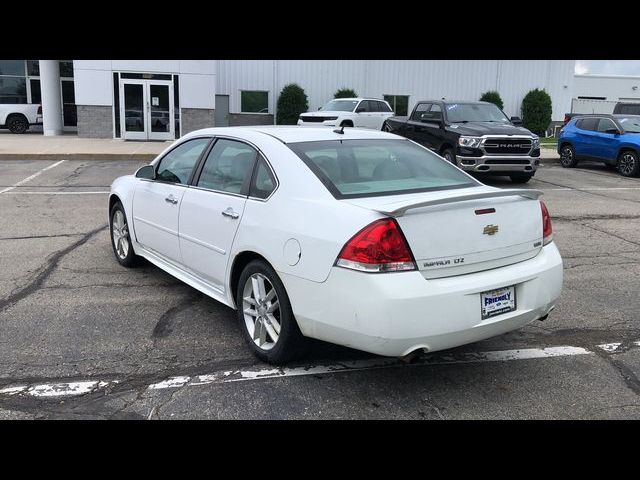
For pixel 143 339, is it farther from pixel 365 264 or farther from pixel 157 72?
pixel 157 72

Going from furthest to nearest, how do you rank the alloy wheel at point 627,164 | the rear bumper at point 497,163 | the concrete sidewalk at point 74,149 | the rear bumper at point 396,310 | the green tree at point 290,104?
the green tree at point 290,104 < the concrete sidewalk at point 74,149 < the alloy wheel at point 627,164 < the rear bumper at point 497,163 < the rear bumper at point 396,310

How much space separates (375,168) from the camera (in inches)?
171

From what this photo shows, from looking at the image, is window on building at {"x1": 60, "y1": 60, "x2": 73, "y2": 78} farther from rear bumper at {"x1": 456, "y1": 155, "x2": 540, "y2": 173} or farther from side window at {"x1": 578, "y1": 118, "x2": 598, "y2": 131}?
side window at {"x1": 578, "y1": 118, "x2": 598, "y2": 131}

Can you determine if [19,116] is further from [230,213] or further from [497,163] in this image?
Answer: [230,213]

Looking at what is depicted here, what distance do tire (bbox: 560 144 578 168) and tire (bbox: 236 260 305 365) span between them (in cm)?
1616

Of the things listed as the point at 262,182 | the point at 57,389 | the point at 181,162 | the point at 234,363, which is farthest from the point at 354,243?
the point at 181,162

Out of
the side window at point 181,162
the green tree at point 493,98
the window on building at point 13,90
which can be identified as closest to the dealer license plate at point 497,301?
the side window at point 181,162

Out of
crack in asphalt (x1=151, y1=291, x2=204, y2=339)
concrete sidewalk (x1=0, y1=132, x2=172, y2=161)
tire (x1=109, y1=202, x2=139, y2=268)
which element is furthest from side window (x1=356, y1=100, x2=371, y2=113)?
crack in asphalt (x1=151, y1=291, x2=204, y2=339)

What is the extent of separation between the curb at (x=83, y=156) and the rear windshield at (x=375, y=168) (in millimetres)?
14664

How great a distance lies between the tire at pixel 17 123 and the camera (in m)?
24.7

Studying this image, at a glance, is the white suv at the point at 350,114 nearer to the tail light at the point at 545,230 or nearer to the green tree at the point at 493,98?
the green tree at the point at 493,98

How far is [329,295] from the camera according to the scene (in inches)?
134

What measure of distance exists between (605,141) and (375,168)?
14.5m
